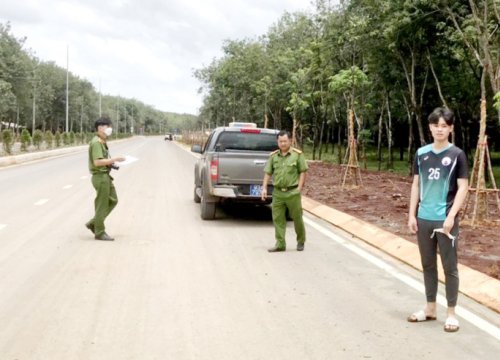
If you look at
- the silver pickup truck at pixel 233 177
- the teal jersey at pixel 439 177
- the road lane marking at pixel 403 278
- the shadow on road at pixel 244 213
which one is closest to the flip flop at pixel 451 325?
the road lane marking at pixel 403 278

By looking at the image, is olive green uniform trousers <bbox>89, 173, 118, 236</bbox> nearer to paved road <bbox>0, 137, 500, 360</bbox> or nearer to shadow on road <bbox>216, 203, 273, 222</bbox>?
paved road <bbox>0, 137, 500, 360</bbox>

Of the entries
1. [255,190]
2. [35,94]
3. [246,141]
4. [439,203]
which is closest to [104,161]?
[255,190]

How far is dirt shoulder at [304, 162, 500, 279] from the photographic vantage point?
7914mm

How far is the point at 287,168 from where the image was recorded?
28.1ft

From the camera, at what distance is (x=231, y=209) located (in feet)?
43.0

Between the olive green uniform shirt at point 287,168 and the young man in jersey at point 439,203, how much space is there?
3.34m

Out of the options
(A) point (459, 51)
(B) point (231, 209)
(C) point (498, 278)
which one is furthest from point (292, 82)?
(C) point (498, 278)

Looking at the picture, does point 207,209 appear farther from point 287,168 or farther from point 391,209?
point 391,209

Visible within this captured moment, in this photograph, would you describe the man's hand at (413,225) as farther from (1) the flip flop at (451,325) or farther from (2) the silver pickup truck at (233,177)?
(2) the silver pickup truck at (233,177)

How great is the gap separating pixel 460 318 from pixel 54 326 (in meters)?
3.52

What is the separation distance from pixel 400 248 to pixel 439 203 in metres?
3.29

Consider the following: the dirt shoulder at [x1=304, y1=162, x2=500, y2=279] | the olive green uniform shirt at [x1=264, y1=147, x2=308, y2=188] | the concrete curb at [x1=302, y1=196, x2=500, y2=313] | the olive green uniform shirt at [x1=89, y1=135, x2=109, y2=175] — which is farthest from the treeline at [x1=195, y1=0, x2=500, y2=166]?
the olive green uniform shirt at [x1=89, y1=135, x2=109, y2=175]

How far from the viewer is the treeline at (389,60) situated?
63.2ft

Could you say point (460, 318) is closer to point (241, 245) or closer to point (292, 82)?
point (241, 245)
